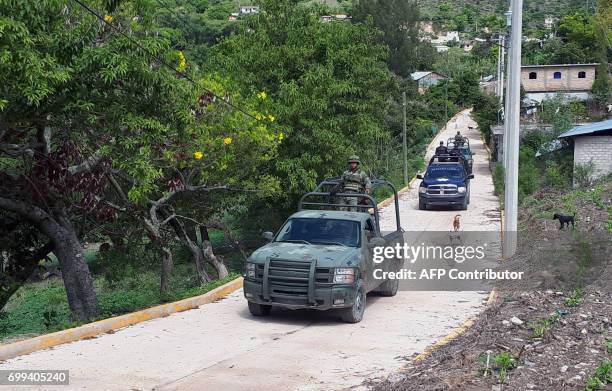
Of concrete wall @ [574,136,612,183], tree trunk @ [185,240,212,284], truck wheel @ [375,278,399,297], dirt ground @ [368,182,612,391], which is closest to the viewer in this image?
dirt ground @ [368,182,612,391]

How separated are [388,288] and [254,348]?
14.9ft

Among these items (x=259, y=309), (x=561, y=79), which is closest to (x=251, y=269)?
(x=259, y=309)

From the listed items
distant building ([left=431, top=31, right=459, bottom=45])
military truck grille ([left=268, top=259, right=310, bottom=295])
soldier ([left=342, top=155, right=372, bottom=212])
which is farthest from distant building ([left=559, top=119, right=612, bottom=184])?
distant building ([left=431, top=31, right=459, bottom=45])

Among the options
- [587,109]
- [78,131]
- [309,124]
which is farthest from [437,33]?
[78,131]

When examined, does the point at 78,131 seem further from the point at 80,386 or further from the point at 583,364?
the point at 583,364

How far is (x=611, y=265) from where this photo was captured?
1402cm

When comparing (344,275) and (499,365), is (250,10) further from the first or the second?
(499,365)

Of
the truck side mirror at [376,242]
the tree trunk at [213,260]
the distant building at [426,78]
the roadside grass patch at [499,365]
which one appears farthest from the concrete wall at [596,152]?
the distant building at [426,78]

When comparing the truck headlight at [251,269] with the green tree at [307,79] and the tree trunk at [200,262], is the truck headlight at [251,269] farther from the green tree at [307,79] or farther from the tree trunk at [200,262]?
the green tree at [307,79]

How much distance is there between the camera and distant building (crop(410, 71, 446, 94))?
9114cm

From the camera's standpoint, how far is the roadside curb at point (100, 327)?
31.3ft

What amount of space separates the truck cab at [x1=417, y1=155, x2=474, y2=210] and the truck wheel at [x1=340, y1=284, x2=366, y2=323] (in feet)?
57.1

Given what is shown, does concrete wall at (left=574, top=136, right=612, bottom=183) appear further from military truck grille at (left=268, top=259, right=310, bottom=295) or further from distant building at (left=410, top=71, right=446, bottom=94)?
distant building at (left=410, top=71, right=446, bottom=94)

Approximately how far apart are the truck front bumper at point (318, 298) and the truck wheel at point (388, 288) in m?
2.59
